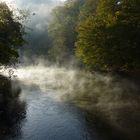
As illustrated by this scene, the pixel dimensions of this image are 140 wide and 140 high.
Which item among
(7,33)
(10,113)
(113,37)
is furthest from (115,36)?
(10,113)

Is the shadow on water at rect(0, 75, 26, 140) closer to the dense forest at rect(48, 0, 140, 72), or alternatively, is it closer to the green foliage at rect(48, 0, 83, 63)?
the dense forest at rect(48, 0, 140, 72)

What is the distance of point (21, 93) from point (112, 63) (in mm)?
13171

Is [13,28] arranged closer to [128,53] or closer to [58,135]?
[58,135]

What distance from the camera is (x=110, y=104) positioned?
1393 inches

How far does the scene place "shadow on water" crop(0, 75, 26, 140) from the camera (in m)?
27.0

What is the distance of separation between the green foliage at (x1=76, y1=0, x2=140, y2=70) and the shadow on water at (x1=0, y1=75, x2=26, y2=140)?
12568mm

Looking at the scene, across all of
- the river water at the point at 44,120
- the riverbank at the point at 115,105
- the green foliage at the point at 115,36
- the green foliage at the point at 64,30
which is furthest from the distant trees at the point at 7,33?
the green foliage at the point at 64,30

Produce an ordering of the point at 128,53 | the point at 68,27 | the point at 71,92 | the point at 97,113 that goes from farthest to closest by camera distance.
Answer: the point at 68,27, the point at 128,53, the point at 71,92, the point at 97,113

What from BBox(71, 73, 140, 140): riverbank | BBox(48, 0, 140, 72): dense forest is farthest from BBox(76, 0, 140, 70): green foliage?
BBox(71, 73, 140, 140): riverbank

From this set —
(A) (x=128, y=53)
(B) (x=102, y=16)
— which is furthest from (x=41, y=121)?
(B) (x=102, y=16)

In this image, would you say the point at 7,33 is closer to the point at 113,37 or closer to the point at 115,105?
the point at 115,105

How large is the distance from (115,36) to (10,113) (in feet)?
66.9

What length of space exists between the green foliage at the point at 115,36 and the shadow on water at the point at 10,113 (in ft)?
41.2

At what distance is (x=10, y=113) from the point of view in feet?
108
